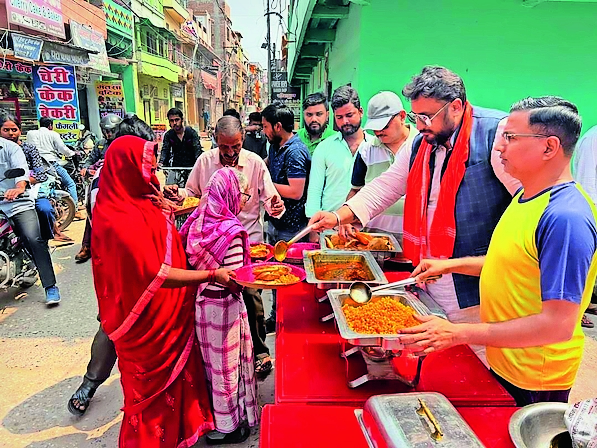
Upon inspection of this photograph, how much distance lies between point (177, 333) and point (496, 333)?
58.3 inches

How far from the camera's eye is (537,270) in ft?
4.32

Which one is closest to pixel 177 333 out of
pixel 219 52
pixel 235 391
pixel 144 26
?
pixel 235 391

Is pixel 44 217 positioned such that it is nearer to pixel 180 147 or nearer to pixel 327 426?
pixel 180 147

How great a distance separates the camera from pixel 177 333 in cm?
213

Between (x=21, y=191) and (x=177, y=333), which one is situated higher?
(x=21, y=191)

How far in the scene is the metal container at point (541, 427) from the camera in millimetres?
1033

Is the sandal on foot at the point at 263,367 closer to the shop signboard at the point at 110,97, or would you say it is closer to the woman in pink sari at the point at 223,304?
the woman in pink sari at the point at 223,304

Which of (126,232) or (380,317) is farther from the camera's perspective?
(126,232)

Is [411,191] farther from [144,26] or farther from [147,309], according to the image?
[144,26]

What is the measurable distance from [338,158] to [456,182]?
1.60 metres

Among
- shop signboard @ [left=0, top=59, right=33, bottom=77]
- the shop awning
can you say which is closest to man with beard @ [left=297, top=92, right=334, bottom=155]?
shop signboard @ [left=0, top=59, right=33, bottom=77]

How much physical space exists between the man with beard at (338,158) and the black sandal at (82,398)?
1.83 m

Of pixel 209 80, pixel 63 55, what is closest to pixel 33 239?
pixel 63 55

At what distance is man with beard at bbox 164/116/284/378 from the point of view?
304cm
